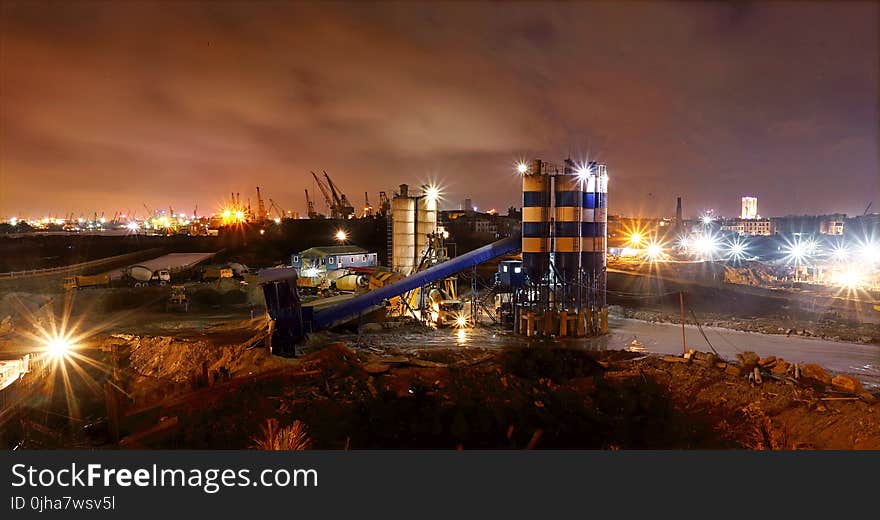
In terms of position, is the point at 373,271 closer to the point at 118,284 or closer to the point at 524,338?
the point at 524,338

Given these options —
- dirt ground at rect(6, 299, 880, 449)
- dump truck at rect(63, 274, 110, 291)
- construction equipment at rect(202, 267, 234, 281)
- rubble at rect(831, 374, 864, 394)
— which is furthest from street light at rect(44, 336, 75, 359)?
rubble at rect(831, 374, 864, 394)

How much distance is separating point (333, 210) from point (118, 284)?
88.0m

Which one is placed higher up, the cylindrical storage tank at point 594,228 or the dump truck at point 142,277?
the cylindrical storage tank at point 594,228

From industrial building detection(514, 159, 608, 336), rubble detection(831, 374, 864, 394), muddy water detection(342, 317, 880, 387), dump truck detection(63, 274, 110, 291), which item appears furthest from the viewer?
dump truck detection(63, 274, 110, 291)

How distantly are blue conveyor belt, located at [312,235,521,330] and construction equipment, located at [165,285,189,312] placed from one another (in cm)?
1391

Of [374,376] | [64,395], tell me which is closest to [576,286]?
[374,376]

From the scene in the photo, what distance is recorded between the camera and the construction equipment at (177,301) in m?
35.5

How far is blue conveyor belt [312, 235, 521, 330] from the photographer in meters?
28.1

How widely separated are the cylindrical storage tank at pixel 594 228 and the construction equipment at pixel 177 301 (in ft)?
93.3

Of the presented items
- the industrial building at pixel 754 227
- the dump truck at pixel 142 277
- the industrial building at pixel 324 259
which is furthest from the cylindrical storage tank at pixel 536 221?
the industrial building at pixel 754 227

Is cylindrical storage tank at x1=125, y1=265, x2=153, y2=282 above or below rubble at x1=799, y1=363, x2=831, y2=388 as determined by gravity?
above

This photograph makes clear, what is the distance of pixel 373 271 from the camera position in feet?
142

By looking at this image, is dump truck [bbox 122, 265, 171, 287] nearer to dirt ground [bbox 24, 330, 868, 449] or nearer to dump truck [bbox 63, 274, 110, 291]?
dump truck [bbox 63, 274, 110, 291]

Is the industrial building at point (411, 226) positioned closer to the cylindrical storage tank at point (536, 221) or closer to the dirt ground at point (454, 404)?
the cylindrical storage tank at point (536, 221)
